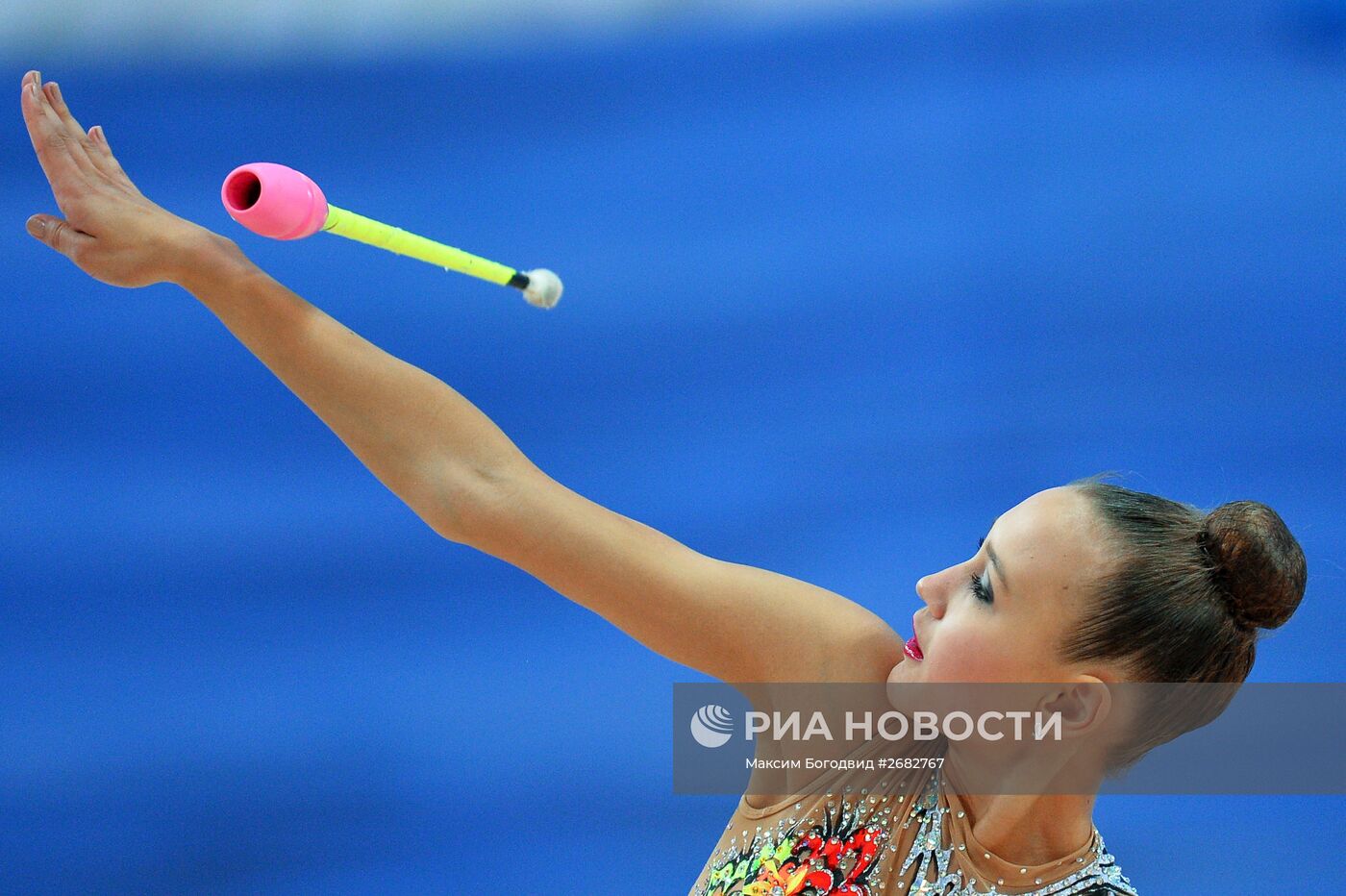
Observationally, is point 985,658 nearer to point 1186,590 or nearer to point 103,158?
point 1186,590

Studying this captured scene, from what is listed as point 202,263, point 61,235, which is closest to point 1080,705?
point 202,263

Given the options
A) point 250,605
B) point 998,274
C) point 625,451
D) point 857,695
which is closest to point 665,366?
point 625,451

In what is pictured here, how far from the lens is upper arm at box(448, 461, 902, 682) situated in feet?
3.43

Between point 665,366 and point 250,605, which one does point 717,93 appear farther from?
point 250,605

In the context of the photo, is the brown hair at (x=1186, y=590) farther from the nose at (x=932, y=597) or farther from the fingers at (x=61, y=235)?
the fingers at (x=61, y=235)

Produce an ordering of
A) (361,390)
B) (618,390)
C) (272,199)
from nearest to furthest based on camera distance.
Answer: (272,199) < (361,390) < (618,390)

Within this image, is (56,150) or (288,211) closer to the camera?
(288,211)

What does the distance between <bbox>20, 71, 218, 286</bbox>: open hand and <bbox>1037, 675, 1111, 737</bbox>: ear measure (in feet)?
2.36

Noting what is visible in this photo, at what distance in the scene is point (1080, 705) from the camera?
101cm

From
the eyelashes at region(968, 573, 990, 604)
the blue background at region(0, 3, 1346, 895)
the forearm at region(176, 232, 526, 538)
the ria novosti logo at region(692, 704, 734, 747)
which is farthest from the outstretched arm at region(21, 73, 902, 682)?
the blue background at region(0, 3, 1346, 895)

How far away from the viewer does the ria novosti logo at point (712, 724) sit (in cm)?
150

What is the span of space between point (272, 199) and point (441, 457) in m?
0.23

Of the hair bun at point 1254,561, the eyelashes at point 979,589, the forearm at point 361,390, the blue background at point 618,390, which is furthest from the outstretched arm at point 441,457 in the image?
the blue background at point 618,390

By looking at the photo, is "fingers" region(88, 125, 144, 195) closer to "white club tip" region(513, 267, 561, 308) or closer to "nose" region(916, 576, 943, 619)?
"white club tip" region(513, 267, 561, 308)
